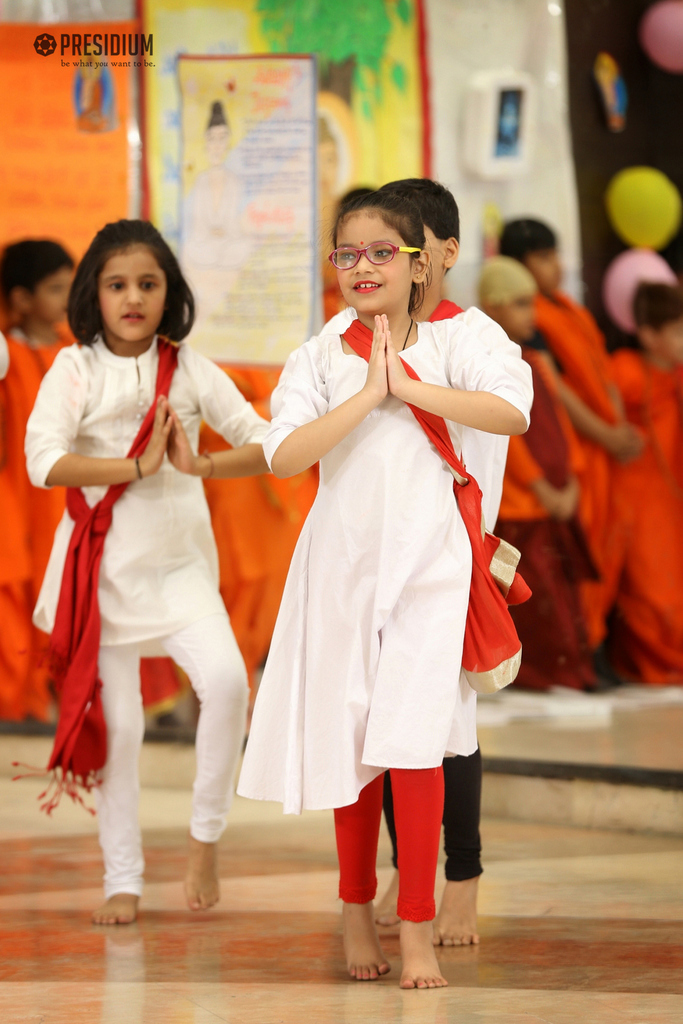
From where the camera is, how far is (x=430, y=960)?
178cm

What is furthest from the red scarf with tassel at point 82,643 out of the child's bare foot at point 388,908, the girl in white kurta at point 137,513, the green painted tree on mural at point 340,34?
the green painted tree on mural at point 340,34

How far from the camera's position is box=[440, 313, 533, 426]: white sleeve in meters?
1.83

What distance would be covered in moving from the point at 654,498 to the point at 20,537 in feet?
8.11

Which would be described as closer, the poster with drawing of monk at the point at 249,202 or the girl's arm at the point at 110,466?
the girl's arm at the point at 110,466

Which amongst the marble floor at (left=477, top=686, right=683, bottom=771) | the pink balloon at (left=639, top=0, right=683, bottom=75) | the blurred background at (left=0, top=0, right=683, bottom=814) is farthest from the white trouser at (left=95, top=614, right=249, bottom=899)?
the pink balloon at (left=639, top=0, right=683, bottom=75)

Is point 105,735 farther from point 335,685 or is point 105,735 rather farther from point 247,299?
point 247,299

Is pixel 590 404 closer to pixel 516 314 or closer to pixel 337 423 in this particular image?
pixel 516 314

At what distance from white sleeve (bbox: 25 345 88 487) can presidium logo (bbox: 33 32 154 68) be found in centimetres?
183

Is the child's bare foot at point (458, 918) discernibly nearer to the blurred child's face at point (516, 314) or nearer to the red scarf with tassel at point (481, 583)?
the red scarf with tassel at point (481, 583)

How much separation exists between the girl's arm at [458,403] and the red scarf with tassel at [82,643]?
2.15 feet

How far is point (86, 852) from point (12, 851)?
0.52 ft

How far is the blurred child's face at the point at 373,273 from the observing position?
187 cm

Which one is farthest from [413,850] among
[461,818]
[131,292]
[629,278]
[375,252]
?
[629,278]

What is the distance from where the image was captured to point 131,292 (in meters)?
2.34
